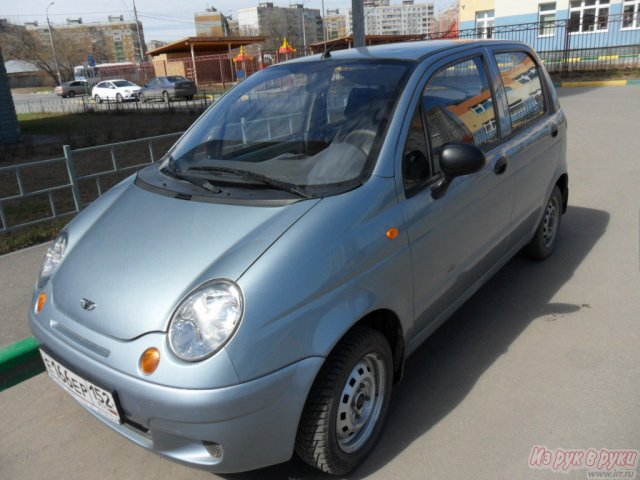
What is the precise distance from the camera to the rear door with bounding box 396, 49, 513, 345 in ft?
8.93

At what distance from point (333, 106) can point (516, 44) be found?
1952 millimetres

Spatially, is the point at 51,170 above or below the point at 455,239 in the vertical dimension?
below

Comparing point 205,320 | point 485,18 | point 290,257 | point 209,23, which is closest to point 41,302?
point 205,320

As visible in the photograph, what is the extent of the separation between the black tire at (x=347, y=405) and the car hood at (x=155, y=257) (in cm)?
58

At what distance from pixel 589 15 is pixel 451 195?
30875 mm

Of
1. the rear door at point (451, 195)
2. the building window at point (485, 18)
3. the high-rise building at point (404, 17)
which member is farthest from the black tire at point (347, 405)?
the high-rise building at point (404, 17)

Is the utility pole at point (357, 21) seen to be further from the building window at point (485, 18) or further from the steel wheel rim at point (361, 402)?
the building window at point (485, 18)

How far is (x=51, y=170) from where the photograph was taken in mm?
11141

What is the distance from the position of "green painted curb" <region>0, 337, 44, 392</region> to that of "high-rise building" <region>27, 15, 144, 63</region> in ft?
261

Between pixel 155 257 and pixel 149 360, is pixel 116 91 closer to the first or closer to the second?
pixel 155 257

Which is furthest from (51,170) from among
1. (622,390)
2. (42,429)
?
(622,390)

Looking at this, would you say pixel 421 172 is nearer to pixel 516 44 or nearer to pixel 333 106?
pixel 333 106

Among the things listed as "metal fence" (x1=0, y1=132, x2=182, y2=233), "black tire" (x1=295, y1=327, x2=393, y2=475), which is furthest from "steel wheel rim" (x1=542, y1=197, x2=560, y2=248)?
"metal fence" (x1=0, y1=132, x2=182, y2=233)

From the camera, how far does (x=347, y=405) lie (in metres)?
2.37
